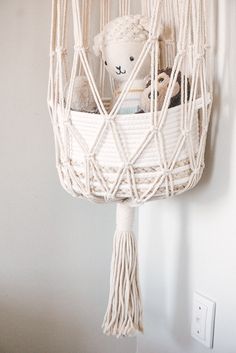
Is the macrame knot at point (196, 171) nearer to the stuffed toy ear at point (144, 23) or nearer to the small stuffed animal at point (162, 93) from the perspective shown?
the small stuffed animal at point (162, 93)

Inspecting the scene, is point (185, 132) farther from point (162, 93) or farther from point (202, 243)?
point (202, 243)

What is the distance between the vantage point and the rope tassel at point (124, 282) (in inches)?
27.5

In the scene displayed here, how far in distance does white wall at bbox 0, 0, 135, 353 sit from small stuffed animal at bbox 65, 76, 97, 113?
0.13 meters

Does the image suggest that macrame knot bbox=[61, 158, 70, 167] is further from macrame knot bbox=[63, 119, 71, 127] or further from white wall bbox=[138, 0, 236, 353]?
white wall bbox=[138, 0, 236, 353]

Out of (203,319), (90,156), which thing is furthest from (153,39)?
(203,319)

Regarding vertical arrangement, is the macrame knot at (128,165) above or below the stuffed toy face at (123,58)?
below

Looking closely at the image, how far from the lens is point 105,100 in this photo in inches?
29.1

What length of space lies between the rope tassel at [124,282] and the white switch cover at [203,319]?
0.12 m

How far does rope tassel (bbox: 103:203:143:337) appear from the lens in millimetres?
699

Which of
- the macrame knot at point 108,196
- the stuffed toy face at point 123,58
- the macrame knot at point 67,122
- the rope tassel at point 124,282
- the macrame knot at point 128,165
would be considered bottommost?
the rope tassel at point 124,282

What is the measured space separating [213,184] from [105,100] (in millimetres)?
244

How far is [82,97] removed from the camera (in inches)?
26.3

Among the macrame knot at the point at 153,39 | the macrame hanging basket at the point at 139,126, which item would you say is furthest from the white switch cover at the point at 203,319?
the macrame knot at the point at 153,39

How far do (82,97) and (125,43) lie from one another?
0.11m
